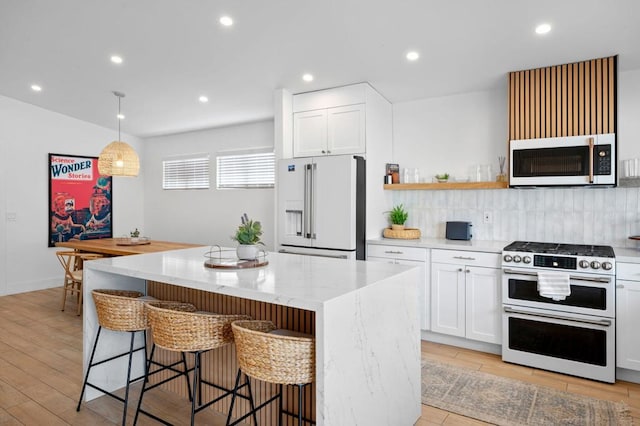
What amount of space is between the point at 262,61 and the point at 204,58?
0.58 meters

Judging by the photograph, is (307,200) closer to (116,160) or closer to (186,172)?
(116,160)

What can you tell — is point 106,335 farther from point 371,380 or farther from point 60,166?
point 60,166

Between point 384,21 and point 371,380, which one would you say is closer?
point 371,380

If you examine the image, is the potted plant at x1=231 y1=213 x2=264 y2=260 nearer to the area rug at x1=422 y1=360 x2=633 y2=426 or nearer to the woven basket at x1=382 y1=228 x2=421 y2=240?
→ the area rug at x1=422 y1=360 x2=633 y2=426

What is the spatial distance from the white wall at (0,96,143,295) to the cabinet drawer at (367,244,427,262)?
5111mm

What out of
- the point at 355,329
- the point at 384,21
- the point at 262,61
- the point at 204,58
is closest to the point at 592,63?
the point at 384,21

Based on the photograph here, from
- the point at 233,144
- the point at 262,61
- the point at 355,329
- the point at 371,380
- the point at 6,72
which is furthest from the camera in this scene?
the point at 233,144

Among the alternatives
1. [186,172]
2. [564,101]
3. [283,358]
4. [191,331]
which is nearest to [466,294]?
[564,101]

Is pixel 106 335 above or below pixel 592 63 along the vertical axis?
below

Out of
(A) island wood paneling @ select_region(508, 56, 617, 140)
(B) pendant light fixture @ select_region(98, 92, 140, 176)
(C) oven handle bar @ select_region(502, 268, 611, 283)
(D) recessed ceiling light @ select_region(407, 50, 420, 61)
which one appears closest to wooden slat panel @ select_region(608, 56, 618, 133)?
(A) island wood paneling @ select_region(508, 56, 617, 140)

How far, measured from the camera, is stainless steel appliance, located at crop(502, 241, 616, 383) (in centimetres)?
305

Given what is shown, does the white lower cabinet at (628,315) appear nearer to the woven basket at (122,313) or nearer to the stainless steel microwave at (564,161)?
the stainless steel microwave at (564,161)

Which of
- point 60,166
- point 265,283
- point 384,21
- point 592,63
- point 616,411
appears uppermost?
point 384,21

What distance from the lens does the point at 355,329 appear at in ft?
5.99
